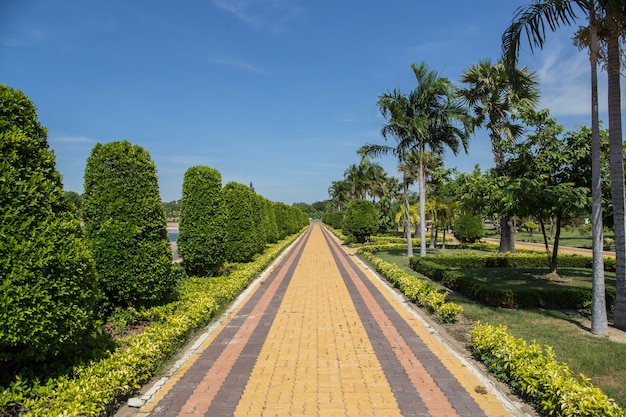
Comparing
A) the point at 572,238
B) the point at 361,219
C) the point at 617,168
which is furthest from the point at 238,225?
the point at 572,238

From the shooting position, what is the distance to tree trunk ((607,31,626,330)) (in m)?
6.49

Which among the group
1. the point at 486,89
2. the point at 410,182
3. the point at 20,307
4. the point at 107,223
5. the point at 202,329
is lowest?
the point at 202,329

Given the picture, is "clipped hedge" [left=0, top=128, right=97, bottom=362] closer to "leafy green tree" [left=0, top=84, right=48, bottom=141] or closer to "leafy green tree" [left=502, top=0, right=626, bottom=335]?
"leafy green tree" [left=0, top=84, right=48, bottom=141]

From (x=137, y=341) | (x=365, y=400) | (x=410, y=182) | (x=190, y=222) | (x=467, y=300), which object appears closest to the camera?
(x=365, y=400)

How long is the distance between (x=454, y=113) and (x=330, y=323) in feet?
42.6

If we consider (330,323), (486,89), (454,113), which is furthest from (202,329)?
(486,89)

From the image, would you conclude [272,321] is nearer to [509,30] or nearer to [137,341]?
[137,341]

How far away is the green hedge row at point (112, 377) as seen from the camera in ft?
12.0

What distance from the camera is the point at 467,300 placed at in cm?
938

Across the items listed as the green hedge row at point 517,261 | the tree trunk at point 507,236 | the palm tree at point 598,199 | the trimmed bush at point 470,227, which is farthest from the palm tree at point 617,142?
the trimmed bush at point 470,227

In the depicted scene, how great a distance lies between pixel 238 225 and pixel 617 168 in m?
12.4

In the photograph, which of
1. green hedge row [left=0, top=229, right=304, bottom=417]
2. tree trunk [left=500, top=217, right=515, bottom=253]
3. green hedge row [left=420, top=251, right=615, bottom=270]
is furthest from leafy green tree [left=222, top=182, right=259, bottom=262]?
tree trunk [left=500, top=217, right=515, bottom=253]

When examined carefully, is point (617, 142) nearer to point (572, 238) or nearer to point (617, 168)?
point (617, 168)

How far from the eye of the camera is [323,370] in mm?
5277
